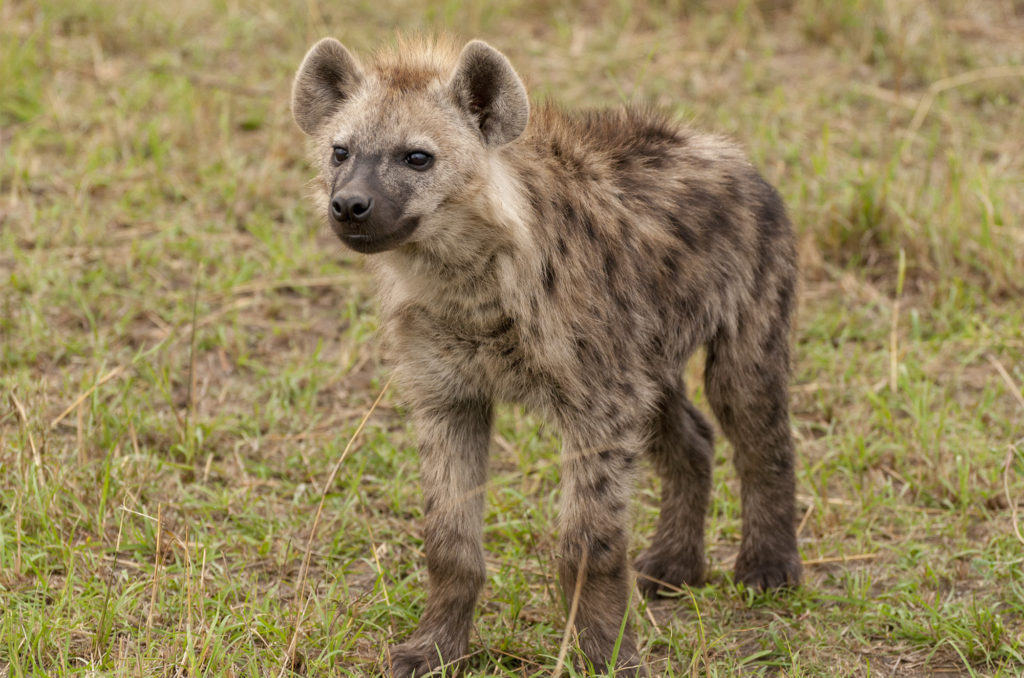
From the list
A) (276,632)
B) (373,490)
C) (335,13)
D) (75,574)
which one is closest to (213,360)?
(373,490)

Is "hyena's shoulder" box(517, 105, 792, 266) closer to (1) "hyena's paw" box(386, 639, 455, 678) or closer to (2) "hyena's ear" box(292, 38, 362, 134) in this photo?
(2) "hyena's ear" box(292, 38, 362, 134)

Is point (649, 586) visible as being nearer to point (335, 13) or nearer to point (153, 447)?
point (153, 447)

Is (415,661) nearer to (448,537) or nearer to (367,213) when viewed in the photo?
(448,537)

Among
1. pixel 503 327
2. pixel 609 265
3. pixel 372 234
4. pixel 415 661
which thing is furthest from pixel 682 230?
pixel 415 661

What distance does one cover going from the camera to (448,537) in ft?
11.2

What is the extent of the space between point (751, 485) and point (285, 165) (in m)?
2.86

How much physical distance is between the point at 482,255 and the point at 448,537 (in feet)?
2.39

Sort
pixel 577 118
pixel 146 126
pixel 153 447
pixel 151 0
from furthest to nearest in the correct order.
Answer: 1. pixel 151 0
2. pixel 146 126
3. pixel 153 447
4. pixel 577 118

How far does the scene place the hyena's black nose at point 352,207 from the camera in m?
3.04

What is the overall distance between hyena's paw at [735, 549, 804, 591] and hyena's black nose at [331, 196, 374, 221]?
5.39ft

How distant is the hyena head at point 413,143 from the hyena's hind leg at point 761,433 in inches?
39.5

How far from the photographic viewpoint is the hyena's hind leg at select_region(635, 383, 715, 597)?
392cm

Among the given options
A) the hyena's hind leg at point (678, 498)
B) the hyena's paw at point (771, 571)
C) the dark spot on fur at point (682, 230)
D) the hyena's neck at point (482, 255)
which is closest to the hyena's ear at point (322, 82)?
the hyena's neck at point (482, 255)

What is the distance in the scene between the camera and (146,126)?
5898 millimetres
